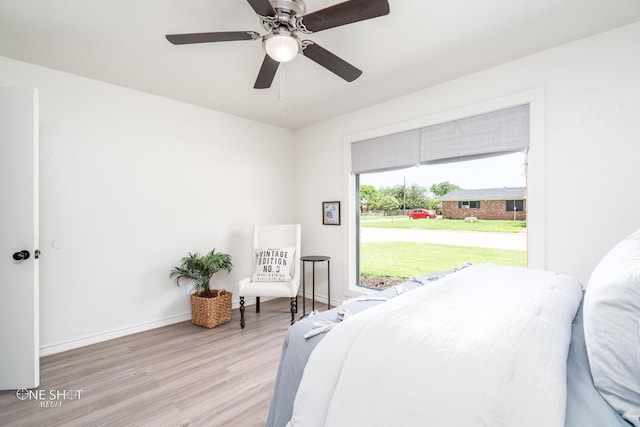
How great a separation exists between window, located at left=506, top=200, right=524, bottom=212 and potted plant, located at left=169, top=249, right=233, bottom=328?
9.94ft

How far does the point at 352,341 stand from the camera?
104 cm

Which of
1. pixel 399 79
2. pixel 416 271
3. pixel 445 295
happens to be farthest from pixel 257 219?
pixel 445 295

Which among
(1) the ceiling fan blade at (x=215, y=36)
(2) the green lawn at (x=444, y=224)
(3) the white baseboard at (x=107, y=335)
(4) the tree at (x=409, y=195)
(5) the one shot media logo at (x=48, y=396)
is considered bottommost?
(5) the one shot media logo at (x=48, y=396)

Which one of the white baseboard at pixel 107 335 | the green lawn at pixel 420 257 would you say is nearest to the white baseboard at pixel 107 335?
the white baseboard at pixel 107 335

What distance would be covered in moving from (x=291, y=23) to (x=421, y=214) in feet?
8.02

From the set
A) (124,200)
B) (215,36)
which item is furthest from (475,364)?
(124,200)

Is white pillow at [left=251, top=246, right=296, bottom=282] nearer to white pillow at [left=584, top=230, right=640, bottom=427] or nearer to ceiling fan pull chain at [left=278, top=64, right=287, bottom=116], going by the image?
ceiling fan pull chain at [left=278, top=64, right=287, bottom=116]

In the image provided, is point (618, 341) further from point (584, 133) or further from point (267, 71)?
point (267, 71)

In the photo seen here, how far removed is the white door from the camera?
A: 204 cm

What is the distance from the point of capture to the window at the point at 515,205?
2.65 metres

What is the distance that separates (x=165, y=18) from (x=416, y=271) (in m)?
3.31

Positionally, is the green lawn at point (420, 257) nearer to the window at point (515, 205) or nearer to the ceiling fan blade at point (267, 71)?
the window at point (515, 205)

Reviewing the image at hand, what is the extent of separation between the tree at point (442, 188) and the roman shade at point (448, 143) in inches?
11.9

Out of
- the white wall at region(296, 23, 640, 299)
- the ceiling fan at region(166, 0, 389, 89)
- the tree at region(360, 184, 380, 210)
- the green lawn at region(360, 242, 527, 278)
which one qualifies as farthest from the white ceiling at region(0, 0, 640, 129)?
the green lawn at region(360, 242, 527, 278)
